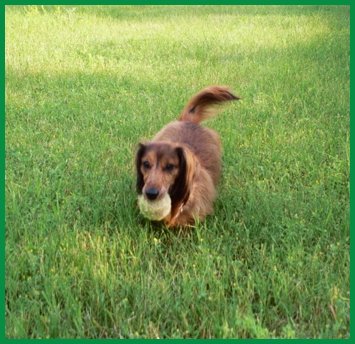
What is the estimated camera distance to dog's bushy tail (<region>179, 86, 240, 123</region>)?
522 cm

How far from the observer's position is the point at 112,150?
5.39 meters

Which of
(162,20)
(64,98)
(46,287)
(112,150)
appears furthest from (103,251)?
(162,20)

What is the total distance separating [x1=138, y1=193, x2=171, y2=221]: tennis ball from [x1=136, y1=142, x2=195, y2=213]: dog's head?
0.04 metres

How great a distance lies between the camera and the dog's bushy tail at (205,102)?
5223 mm

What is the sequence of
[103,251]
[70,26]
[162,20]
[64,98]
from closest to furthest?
[103,251] → [64,98] → [70,26] → [162,20]

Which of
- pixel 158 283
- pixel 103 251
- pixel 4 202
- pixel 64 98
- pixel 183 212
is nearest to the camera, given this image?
pixel 158 283

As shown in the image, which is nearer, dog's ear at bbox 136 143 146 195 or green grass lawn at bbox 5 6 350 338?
green grass lawn at bbox 5 6 350 338

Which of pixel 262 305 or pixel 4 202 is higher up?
pixel 4 202

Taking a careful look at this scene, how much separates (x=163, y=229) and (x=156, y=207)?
0.35 m

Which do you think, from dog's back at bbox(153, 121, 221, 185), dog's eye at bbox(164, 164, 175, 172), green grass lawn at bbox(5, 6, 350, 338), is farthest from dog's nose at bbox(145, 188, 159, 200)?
dog's back at bbox(153, 121, 221, 185)

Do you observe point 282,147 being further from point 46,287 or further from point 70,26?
point 70,26

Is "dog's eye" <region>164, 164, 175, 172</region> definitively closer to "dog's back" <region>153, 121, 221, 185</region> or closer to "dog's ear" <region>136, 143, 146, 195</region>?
"dog's ear" <region>136, 143, 146, 195</region>

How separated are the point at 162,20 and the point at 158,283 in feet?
32.4

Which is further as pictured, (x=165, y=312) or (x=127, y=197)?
(x=127, y=197)
